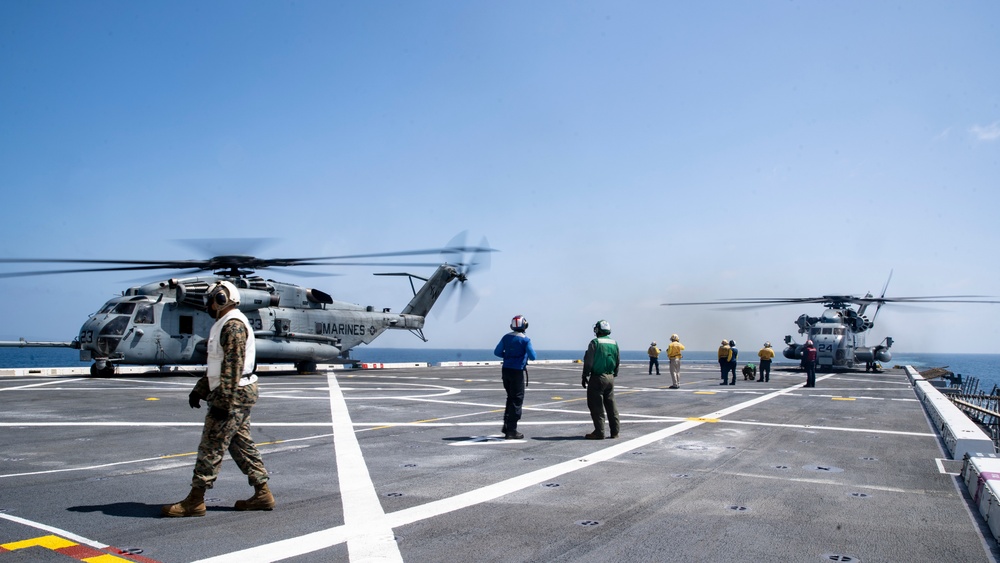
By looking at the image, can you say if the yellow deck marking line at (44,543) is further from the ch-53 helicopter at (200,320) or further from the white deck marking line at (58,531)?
the ch-53 helicopter at (200,320)

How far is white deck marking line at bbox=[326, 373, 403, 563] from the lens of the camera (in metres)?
5.07

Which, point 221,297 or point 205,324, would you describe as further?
point 205,324

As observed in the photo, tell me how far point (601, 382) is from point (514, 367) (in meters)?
1.46

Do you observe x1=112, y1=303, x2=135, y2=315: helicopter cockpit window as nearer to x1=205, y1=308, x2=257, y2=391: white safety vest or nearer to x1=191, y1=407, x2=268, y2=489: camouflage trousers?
x1=205, y1=308, x2=257, y2=391: white safety vest

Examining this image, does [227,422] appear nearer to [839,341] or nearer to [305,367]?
[305,367]

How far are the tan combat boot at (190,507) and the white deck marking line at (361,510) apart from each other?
4.19 feet

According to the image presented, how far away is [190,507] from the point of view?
6016 millimetres

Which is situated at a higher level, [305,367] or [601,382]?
[601,382]

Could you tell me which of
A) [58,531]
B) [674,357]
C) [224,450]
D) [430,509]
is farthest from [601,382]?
[674,357]

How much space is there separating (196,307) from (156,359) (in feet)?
8.12

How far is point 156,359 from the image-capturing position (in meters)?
26.4

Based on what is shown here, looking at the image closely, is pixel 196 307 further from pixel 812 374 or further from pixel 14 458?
pixel 812 374

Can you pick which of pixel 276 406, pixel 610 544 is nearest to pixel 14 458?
pixel 276 406

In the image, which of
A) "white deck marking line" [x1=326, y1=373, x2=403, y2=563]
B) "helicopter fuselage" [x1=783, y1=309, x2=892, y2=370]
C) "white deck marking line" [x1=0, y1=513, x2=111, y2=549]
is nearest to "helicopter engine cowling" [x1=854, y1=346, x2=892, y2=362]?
"helicopter fuselage" [x1=783, y1=309, x2=892, y2=370]
